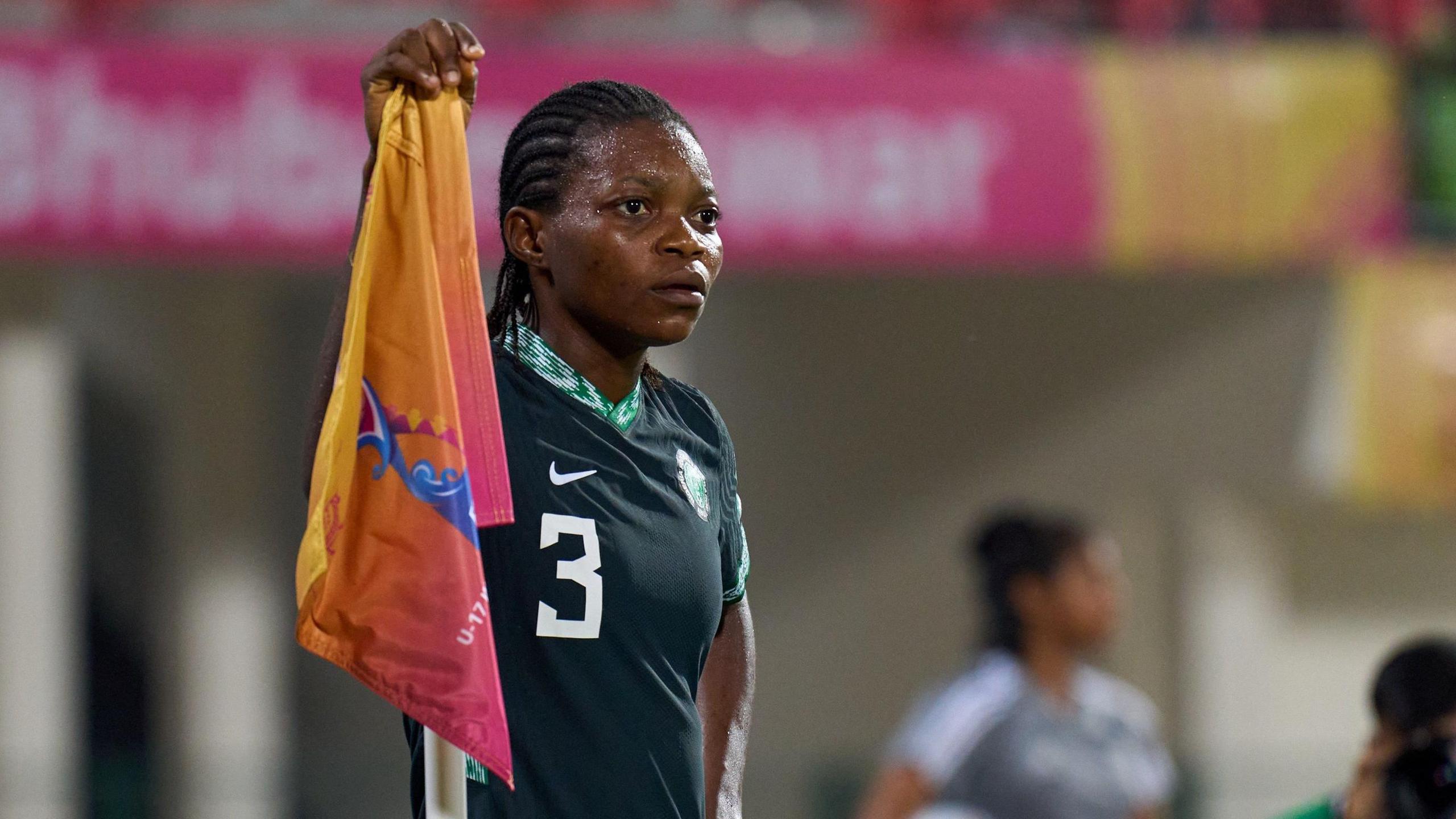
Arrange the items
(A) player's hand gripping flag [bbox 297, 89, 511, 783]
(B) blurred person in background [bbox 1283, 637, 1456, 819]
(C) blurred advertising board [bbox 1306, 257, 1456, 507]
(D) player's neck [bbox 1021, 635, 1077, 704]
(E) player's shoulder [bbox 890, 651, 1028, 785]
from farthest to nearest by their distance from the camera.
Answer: (C) blurred advertising board [bbox 1306, 257, 1456, 507]
(D) player's neck [bbox 1021, 635, 1077, 704]
(E) player's shoulder [bbox 890, 651, 1028, 785]
(B) blurred person in background [bbox 1283, 637, 1456, 819]
(A) player's hand gripping flag [bbox 297, 89, 511, 783]

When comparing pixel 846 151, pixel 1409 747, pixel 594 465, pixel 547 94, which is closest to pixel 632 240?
pixel 594 465

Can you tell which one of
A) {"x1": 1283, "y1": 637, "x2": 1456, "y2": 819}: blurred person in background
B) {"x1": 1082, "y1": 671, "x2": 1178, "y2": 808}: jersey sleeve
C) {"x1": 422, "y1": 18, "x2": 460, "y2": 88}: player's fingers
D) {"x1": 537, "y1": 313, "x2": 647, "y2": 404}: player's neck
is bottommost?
{"x1": 1082, "y1": 671, "x2": 1178, "y2": 808}: jersey sleeve

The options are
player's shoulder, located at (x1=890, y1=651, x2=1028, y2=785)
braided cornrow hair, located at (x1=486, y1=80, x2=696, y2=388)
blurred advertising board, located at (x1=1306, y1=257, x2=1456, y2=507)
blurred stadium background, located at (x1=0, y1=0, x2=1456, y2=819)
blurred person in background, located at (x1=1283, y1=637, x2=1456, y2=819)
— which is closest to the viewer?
braided cornrow hair, located at (x1=486, y1=80, x2=696, y2=388)

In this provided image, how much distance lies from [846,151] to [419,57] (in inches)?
220

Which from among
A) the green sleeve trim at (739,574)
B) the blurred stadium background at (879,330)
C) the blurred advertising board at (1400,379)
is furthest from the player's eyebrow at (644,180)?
the blurred advertising board at (1400,379)

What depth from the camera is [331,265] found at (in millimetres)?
7574

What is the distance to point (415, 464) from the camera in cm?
209

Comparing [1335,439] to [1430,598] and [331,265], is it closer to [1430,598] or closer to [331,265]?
[1430,598]

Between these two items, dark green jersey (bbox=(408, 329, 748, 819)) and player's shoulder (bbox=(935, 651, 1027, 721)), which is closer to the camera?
dark green jersey (bbox=(408, 329, 748, 819))

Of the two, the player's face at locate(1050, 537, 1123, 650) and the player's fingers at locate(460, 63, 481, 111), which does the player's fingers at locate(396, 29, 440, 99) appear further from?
the player's face at locate(1050, 537, 1123, 650)

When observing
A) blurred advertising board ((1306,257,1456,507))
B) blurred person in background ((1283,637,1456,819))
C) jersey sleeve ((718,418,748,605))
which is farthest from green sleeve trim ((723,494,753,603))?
blurred advertising board ((1306,257,1456,507))

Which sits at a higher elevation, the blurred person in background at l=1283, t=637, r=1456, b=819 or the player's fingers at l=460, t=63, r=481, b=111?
the player's fingers at l=460, t=63, r=481, b=111

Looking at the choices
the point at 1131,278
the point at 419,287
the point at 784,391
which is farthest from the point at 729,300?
the point at 419,287

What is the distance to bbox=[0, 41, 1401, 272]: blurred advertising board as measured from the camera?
7289mm
